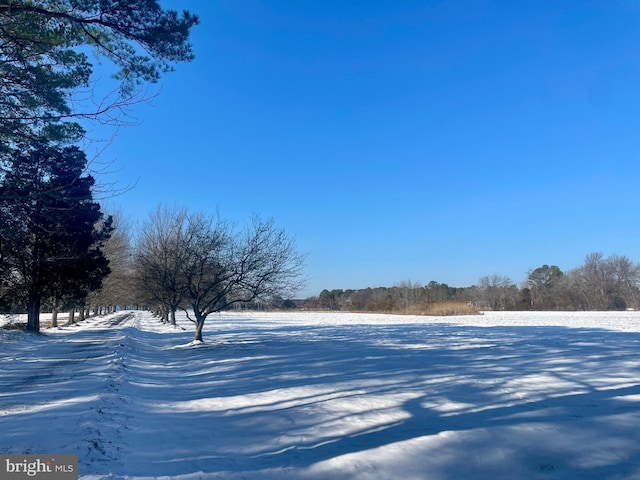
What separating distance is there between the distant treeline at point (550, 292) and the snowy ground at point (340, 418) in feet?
194

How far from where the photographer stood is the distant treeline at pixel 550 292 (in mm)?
91312

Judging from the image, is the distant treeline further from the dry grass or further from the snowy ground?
the snowy ground

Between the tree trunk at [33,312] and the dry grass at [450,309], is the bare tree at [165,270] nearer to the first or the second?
the tree trunk at [33,312]

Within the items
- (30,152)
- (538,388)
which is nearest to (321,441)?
(538,388)

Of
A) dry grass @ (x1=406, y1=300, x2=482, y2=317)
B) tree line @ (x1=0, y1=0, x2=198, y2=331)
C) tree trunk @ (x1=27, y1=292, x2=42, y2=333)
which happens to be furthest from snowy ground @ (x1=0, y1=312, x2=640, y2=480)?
dry grass @ (x1=406, y1=300, x2=482, y2=317)

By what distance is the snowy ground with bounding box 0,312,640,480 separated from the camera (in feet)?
17.5

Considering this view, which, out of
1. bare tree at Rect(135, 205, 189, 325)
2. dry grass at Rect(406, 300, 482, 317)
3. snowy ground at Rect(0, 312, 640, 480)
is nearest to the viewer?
snowy ground at Rect(0, 312, 640, 480)

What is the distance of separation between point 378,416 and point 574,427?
2874mm

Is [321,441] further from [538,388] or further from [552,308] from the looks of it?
[552,308]

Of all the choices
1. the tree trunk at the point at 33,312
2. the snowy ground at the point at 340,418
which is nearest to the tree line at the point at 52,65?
the snowy ground at the point at 340,418

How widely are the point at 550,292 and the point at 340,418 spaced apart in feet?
356

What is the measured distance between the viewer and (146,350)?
2012 cm

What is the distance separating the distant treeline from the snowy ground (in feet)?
194

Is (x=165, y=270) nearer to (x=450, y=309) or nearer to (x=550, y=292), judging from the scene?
(x=450, y=309)
